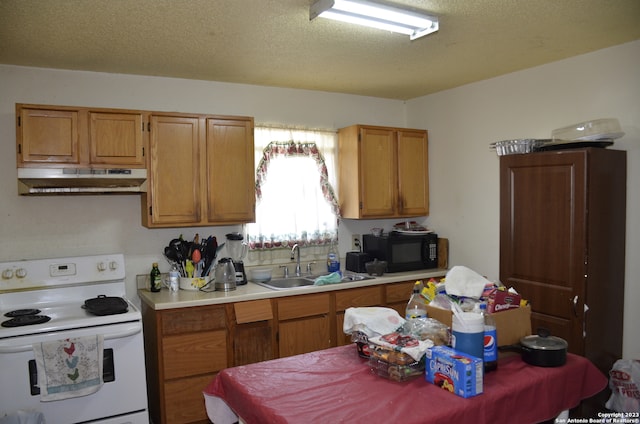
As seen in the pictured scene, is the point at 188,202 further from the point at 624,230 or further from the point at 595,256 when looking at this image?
the point at 624,230

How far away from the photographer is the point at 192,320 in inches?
121

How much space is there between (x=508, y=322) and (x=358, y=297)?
5.62 feet

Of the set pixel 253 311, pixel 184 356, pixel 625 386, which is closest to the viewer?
pixel 625 386

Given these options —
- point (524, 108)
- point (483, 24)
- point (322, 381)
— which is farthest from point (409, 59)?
point (322, 381)

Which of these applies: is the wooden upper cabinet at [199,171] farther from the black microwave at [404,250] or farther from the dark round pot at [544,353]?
the dark round pot at [544,353]

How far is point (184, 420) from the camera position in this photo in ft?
10.0

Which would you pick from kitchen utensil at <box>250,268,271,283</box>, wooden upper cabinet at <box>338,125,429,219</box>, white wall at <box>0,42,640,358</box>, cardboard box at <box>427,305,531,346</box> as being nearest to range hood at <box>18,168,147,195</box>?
white wall at <box>0,42,640,358</box>

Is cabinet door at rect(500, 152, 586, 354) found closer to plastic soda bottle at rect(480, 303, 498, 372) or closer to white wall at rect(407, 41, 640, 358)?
white wall at rect(407, 41, 640, 358)

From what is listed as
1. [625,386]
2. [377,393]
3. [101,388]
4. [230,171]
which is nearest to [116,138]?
[230,171]

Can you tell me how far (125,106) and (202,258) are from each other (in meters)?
1.21

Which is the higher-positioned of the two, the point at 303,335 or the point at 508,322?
the point at 508,322

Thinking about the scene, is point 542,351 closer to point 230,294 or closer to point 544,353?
point 544,353

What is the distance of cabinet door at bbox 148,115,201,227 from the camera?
3217 millimetres

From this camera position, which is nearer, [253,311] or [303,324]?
[253,311]
